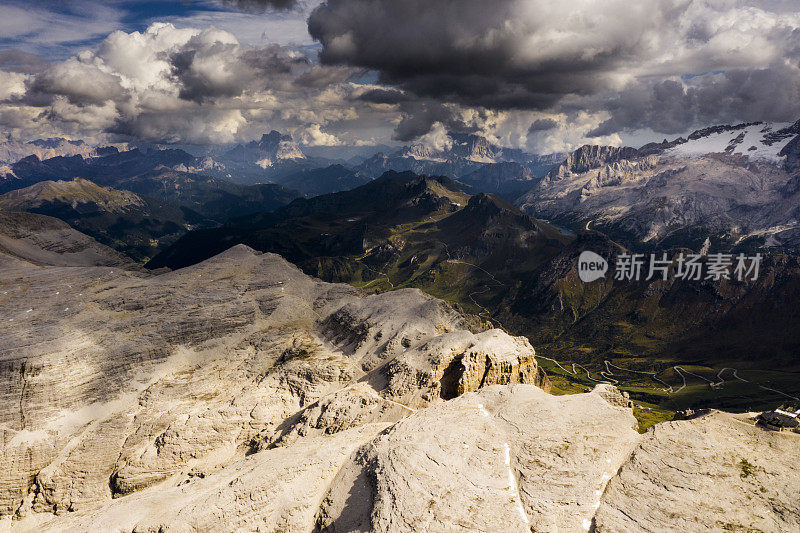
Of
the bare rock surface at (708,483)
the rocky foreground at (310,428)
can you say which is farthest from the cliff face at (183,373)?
the bare rock surface at (708,483)

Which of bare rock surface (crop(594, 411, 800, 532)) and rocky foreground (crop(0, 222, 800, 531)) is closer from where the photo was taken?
bare rock surface (crop(594, 411, 800, 532))

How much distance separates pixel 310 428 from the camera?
7919 cm

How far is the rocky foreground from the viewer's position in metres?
43.3

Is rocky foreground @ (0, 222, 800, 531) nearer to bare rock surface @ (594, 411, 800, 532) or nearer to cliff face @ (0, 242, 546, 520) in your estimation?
bare rock surface @ (594, 411, 800, 532)

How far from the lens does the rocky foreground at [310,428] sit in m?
43.3

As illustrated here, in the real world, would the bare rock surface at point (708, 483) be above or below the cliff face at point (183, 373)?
above

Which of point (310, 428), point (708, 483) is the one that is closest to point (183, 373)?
point (310, 428)

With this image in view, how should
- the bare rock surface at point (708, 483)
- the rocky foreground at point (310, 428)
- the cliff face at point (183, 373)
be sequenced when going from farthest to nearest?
1. the cliff face at point (183, 373)
2. the rocky foreground at point (310, 428)
3. the bare rock surface at point (708, 483)

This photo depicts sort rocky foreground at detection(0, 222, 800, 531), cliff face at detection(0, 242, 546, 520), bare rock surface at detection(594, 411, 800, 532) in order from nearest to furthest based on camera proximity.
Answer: bare rock surface at detection(594, 411, 800, 532), rocky foreground at detection(0, 222, 800, 531), cliff face at detection(0, 242, 546, 520)

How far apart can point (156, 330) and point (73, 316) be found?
23.0m

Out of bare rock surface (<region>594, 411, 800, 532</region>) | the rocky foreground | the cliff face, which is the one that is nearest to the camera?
bare rock surface (<region>594, 411, 800, 532</region>)

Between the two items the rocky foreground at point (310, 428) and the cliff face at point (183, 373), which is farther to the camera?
the cliff face at point (183, 373)

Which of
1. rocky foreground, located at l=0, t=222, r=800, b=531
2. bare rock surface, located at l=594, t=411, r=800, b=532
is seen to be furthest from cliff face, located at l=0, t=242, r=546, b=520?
bare rock surface, located at l=594, t=411, r=800, b=532

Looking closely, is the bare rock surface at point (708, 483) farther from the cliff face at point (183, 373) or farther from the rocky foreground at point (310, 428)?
the cliff face at point (183, 373)
